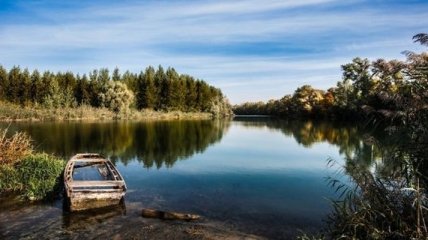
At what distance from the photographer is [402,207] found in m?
8.12

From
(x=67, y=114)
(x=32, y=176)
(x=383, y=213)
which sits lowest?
(x=32, y=176)

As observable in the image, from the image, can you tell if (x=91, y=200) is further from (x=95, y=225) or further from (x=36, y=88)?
(x=36, y=88)

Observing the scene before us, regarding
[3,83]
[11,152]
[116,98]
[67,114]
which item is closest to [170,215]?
[11,152]

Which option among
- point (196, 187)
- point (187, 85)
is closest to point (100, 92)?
point (187, 85)

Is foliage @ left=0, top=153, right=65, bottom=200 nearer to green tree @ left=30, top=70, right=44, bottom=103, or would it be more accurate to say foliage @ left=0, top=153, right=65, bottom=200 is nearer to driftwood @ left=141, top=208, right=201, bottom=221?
driftwood @ left=141, top=208, right=201, bottom=221

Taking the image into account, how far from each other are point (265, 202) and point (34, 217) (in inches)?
361

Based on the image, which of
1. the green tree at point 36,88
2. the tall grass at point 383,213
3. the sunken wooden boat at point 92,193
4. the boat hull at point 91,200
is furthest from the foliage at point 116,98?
the tall grass at point 383,213

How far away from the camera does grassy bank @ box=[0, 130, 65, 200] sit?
16297 millimetres

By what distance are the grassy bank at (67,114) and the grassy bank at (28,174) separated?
2116 inches

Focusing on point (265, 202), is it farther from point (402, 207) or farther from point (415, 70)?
point (415, 70)

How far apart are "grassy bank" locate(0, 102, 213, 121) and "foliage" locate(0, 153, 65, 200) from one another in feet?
178

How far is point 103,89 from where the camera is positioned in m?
86.8

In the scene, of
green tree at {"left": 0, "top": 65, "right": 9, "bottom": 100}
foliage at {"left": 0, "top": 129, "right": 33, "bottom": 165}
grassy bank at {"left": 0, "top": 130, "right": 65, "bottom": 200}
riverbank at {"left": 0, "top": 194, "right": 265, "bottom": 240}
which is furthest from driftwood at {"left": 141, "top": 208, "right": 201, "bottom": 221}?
green tree at {"left": 0, "top": 65, "right": 9, "bottom": 100}

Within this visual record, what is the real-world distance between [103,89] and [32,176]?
7261cm
